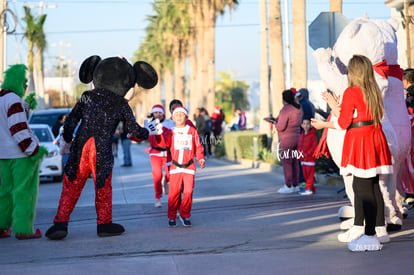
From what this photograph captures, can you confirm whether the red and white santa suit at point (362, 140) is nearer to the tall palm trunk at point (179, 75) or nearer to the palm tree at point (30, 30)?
the palm tree at point (30, 30)

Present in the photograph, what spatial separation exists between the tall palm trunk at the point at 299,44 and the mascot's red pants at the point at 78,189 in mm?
13938

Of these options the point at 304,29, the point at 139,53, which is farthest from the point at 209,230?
the point at 139,53

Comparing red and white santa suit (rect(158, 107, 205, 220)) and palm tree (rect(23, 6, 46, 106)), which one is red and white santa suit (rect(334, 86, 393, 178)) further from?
palm tree (rect(23, 6, 46, 106))

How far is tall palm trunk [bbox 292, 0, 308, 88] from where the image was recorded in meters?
22.8

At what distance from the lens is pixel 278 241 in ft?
29.5

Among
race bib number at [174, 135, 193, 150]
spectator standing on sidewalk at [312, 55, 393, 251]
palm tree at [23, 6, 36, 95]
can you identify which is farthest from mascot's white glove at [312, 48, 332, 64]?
palm tree at [23, 6, 36, 95]

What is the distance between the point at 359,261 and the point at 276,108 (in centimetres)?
1917

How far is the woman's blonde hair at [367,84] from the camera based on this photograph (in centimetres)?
804

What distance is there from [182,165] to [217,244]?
219 centimetres

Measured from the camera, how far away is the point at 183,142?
10914 millimetres

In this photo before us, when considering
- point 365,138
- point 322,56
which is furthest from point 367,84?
point 322,56

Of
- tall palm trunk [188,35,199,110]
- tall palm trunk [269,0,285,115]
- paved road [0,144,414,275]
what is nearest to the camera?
paved road [0,144,414,275]

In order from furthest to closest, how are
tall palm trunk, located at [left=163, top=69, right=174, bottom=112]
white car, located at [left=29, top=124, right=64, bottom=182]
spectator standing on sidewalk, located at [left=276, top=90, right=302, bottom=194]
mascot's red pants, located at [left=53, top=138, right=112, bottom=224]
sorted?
1. tall palm trunk, located at [left=163, top=69, right=174, bottom=112]
2. white car, located at [left=29, top=124, right=64, bottom=182]
3. spectator standing on sidewalk, located at [left=276, top=90, right=302, bottom=194]
4. mascot's red pants, located at [left=53, top=138, right=112, bottom=224]

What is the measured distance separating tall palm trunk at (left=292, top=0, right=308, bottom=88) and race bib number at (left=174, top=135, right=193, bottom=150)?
40.7 ft
